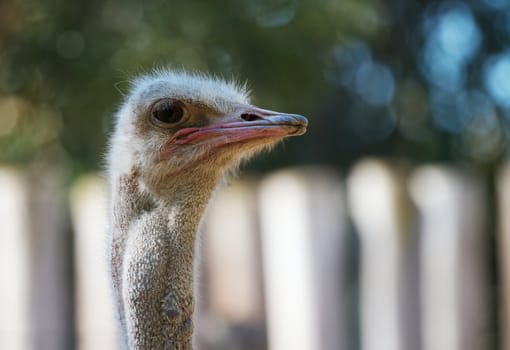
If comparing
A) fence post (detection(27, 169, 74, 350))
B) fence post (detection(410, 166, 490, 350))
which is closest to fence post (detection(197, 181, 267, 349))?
fence post (detection(27, 169, 74, 350))

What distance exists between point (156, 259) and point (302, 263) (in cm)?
305

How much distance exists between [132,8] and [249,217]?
55.7 inches

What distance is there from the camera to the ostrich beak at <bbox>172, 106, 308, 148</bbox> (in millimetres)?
1695

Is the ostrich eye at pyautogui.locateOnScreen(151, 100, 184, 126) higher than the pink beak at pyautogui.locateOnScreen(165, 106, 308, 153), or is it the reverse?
the ostrich eye at pyautogui.locateOnScreen(151, 100, 184, 126)

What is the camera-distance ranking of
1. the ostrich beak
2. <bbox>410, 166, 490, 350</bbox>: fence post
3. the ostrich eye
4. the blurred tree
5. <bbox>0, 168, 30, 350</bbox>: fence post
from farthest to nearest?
1. <bbox>410, 166, 490, 350</bbox>: fence post
2. <bbox>0, 168, 30, 350</bbox>: fence post
3. the blurred tree
4. the ostrich eye
5. the ostrich beak

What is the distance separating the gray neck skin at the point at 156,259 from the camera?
1.70 metres

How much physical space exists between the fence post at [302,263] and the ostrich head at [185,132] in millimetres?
2894

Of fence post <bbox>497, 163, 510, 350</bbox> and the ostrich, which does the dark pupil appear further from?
fence post <bbox>497, 163, 510, 350</bbox>

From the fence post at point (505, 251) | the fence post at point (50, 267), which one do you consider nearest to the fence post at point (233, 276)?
the fence post at point (50, 267)

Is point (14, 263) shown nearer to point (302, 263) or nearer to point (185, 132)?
point (302, 263)

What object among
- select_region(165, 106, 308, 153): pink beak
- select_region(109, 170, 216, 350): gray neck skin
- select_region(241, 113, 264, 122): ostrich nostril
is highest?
select_region(241, 113, 264, 122): ostrich nostril

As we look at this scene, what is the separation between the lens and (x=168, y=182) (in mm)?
1793

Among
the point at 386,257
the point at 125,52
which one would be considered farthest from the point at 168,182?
the point at 386,257

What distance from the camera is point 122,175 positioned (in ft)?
5.99
